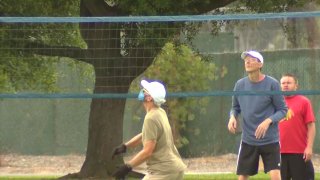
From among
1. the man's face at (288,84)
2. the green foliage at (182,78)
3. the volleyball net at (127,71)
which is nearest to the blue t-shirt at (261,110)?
the man's face at (288,84)

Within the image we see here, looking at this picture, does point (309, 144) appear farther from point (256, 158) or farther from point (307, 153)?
point (256, 158)


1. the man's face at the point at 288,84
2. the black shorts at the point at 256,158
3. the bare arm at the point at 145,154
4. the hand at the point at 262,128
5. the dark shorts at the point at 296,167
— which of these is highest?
the man's face at the point at 288,84

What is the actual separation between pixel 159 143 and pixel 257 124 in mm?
1757

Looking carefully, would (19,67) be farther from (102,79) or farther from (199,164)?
(199,164)

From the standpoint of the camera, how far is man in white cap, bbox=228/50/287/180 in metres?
10.3

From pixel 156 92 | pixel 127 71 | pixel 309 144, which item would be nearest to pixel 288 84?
pixel 309 144

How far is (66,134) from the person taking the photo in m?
23.3

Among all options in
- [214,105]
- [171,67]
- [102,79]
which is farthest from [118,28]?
[214,105]

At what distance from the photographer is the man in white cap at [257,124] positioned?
33.9 feet

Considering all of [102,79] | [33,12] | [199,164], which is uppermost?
[33,12]

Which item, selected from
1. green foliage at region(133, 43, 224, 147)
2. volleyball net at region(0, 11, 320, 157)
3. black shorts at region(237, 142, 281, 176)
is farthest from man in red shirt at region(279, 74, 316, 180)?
green foliage at region(133, 43, 224, 147)

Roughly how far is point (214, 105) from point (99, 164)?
Answer: 663 centimetres

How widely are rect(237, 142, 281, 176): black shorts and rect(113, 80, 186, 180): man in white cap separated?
5.09 feet

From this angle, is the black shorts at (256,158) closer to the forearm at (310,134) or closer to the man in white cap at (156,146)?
the forearm at (310,134)
